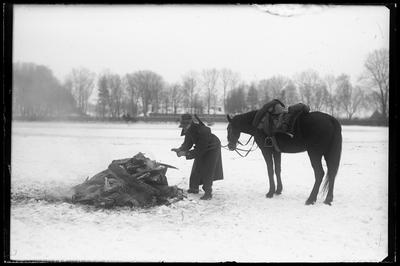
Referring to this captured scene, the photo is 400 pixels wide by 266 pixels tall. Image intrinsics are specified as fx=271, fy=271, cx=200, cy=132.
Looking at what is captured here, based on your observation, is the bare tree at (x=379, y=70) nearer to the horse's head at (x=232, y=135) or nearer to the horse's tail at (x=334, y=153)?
the horse's tail at (x=334, y=153)

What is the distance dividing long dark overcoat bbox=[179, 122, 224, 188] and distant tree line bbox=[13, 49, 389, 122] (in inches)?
126

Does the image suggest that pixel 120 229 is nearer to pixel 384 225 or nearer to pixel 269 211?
pixel 269 211

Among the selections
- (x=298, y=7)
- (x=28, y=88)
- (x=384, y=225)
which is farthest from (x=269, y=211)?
(x=28, y=88)

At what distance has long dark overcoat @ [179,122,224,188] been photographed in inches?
260

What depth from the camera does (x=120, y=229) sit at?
4.71 metres

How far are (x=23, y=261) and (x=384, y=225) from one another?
5.85 m

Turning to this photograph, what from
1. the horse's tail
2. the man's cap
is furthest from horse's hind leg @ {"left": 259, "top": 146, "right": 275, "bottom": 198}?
the man's cap

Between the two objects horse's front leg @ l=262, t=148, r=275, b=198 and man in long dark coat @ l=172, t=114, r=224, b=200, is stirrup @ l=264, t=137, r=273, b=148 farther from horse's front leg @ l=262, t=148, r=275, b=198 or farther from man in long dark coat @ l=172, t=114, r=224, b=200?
man in long dark coat @ l=172, t=114, r=224, b=200

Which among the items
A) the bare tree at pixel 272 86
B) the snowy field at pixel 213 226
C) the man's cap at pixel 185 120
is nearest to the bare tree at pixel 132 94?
the bare tree at pixel 272 86

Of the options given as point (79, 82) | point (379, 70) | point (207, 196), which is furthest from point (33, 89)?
point (379, 70)

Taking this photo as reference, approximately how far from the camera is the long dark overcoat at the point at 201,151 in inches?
260

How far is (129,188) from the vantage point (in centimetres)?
600

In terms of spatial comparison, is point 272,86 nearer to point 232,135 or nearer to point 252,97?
point 252,97

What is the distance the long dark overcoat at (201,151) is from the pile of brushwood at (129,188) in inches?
26.3
